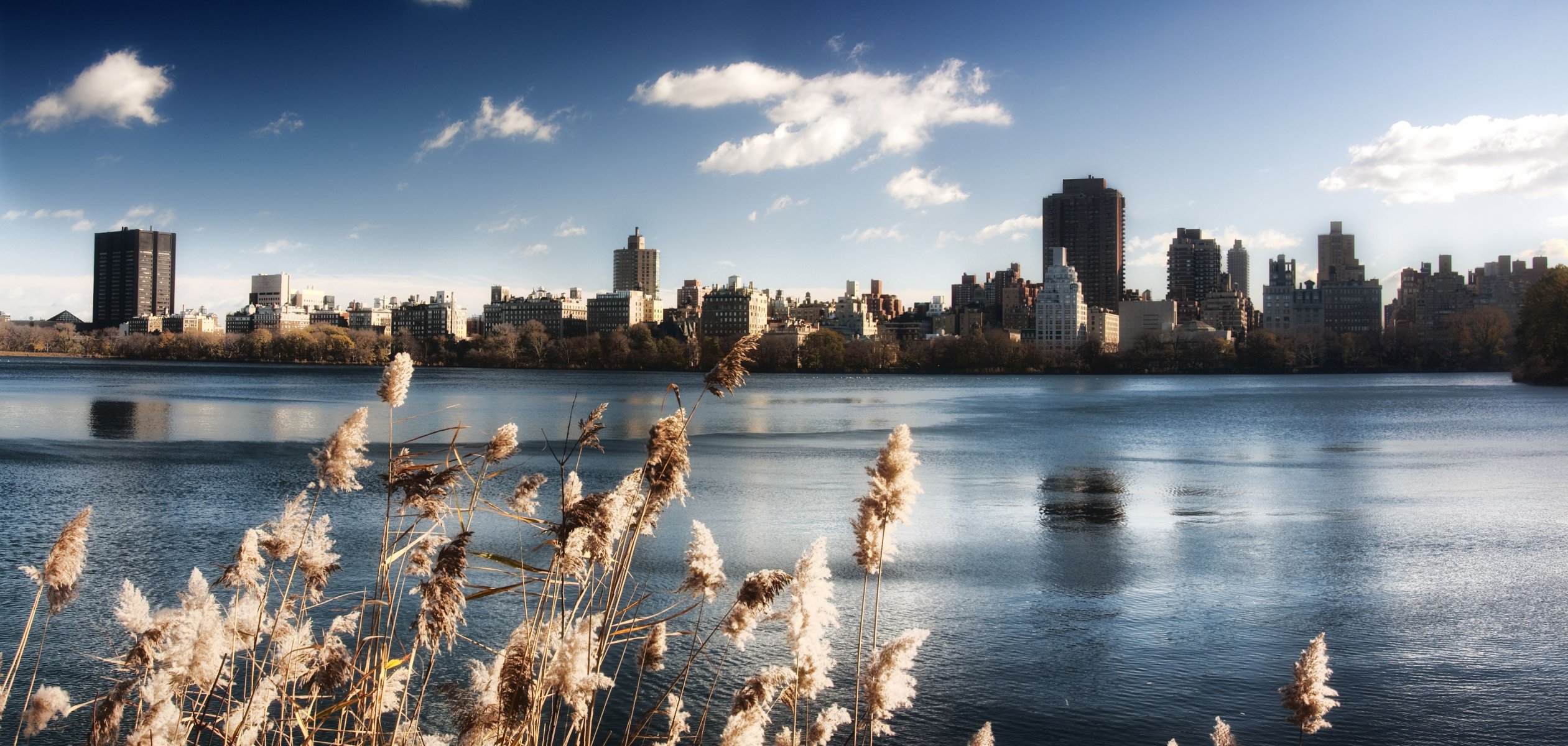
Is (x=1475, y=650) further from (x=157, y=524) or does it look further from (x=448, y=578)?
(x=157, y=524)

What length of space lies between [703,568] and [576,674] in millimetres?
645

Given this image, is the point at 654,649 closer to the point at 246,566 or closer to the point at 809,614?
the point at 809,614

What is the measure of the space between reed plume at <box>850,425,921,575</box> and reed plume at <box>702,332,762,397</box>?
0.54 meters

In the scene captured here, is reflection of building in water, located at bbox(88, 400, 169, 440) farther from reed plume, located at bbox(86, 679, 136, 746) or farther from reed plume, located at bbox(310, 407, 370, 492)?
reed plume, located at bbox(310, 407, 370, 492)

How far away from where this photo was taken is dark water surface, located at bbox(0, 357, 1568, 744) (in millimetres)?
9469

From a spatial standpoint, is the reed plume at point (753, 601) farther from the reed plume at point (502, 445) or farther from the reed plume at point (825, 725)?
the reed plume at point (502, 445)

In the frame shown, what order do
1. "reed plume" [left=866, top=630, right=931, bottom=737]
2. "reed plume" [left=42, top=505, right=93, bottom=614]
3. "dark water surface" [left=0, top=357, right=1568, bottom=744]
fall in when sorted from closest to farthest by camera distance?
"reed plume" [left=866, top=630, right=931, bottom=737], "reed plume" [left=42, top=505, right=93, bottom=614], "dark water surface" [left=0, top=357, right=1568, bottom=744]

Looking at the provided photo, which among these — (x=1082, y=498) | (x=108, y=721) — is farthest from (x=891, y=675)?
(x=1082, y=498)

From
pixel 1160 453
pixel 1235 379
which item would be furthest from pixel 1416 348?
pixel 1160 453

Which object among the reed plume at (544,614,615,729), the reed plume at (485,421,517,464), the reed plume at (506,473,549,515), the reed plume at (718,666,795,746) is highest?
the reed plume at (485,421,517,464)

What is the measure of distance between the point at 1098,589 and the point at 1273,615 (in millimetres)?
2141

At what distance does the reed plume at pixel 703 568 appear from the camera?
3.89m

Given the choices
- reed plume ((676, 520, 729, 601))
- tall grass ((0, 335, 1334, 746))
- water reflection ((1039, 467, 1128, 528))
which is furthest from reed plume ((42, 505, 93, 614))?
water reflection ((1039, 467, 1128, 528))

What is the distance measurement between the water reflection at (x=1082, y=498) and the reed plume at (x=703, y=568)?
1583 centimetres
